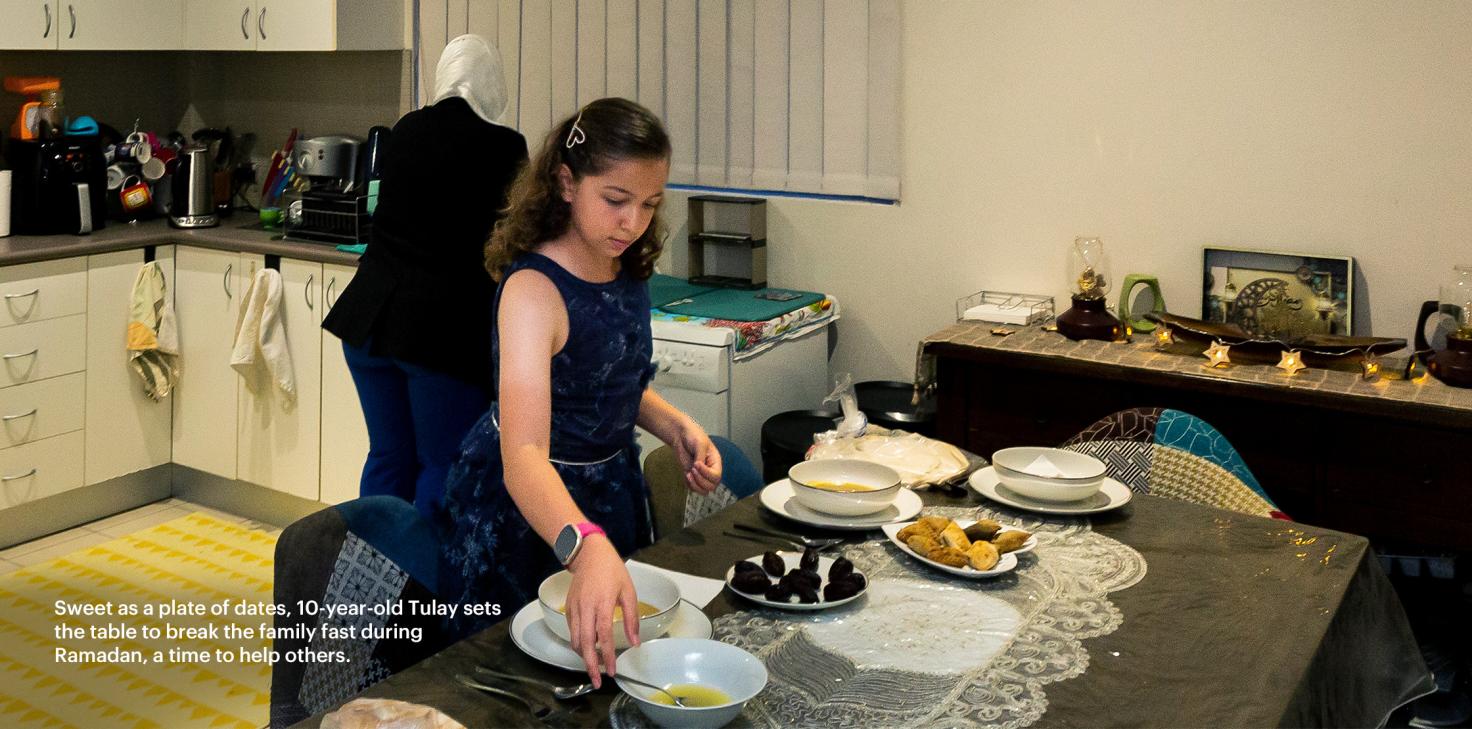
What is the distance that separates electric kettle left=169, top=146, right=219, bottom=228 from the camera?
436cm

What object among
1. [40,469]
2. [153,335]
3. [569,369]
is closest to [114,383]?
[153,335]

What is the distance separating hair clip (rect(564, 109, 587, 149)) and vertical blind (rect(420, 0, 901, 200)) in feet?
6.47

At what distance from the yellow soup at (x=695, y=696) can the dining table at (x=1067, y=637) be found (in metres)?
0.03

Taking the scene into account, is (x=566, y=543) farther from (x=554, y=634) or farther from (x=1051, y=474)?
(x=1051, y=474)

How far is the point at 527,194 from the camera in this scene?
197cm

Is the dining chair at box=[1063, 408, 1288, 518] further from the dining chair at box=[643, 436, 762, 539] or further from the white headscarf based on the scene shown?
the white headscarf

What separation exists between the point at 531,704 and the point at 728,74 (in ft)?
9.46

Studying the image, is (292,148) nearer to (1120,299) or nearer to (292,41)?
(292,41)

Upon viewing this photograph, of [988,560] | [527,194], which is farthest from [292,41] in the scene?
[988,560]

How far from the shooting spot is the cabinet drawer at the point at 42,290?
379cm

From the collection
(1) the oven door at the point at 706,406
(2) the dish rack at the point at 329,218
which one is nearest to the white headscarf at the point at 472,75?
(1) the oven door at the point at 706,406

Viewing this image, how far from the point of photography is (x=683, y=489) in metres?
2.26

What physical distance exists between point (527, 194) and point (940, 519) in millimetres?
776

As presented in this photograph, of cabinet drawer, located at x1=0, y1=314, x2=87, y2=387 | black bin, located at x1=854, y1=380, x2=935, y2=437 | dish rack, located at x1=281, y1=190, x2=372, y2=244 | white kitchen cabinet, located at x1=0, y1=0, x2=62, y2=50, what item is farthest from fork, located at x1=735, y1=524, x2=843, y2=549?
white kitchen cabinet, located at x1=0, y1=0, x2=62, y2=50
